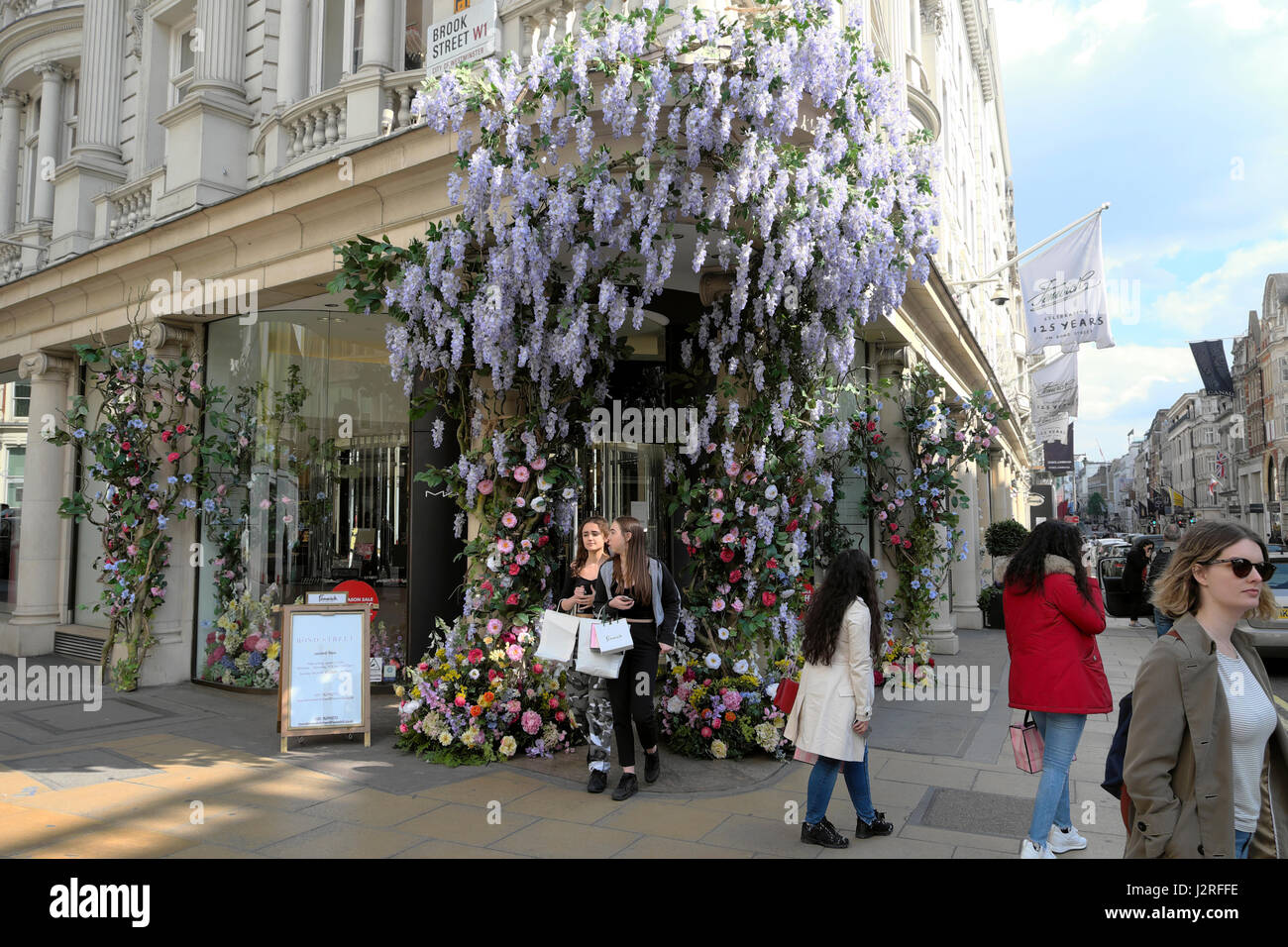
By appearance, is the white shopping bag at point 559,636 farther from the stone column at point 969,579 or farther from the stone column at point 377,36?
the stone column at point 969,579

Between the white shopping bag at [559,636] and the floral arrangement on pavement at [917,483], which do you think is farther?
the floral arrangement on pavement at [917,483]

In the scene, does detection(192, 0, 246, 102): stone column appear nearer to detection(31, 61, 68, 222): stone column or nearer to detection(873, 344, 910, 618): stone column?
detection(31, 61, 68, 222): stone column

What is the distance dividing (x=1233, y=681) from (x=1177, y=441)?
134 m

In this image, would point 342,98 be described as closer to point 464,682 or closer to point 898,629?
point 464,682

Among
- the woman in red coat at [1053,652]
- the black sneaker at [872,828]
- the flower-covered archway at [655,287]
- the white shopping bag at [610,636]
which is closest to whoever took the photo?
the woman in red coat at [1053,652]

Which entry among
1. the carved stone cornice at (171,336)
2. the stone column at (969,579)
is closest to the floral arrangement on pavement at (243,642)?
the carved stone cornice at (171,336)

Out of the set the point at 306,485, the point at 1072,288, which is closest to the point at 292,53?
the point at 306,485

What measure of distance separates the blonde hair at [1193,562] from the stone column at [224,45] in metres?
11.3

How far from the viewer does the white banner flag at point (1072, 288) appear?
663 inches

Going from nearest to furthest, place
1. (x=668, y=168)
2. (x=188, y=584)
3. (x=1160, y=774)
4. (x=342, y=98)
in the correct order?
(x=1160, y=774), (x=668, y=168), (x=342, y=98), (x=188, y=584)

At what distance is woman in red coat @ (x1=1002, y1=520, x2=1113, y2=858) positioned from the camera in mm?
4387

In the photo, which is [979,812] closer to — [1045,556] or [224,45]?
[1045,556]
